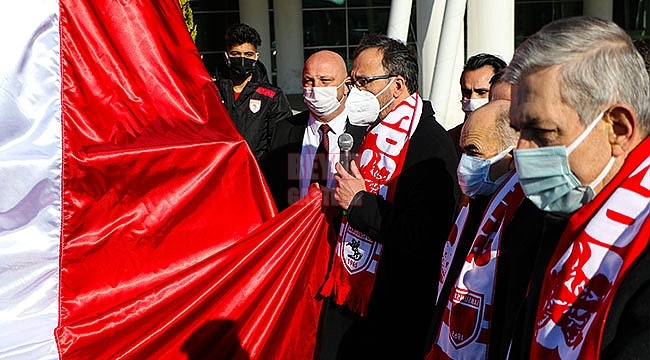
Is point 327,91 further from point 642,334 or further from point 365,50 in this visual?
point 642,334

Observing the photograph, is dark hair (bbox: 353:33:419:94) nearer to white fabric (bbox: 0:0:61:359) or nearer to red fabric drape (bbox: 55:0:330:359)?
red fabric drape (bbox: 55:0:330:359)

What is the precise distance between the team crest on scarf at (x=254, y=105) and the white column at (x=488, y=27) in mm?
4007

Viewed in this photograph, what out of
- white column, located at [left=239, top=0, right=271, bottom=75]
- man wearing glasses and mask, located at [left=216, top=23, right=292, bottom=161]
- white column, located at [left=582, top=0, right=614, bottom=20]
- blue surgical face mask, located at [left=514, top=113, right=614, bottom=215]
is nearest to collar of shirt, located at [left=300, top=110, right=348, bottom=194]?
man wearing glasses and mask, located at [left=216, top=23, right=292, bottom=161]

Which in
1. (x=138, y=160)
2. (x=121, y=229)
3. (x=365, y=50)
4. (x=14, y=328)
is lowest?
(x=14, y=328)

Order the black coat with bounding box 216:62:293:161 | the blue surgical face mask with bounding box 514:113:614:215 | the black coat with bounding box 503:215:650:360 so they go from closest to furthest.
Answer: the black coat with bounding box 503:215:650:360 < the blue surgical face mask with bounding box 514:113:614:215 < the black coat with bounding box 216:62:293:161

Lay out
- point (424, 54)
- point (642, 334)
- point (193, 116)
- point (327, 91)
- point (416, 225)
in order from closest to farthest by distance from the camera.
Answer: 1. point (642, 334)
2. point (416, 225)
3. point (193, 116)
4. point (327, 91)
5. point (424, 54)

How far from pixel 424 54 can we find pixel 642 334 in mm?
7588

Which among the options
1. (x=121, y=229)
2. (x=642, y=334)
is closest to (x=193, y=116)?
(x=121, y=229)

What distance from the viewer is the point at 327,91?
448 cm

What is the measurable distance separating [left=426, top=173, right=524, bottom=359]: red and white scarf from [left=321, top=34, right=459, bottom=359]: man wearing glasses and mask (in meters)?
0.67

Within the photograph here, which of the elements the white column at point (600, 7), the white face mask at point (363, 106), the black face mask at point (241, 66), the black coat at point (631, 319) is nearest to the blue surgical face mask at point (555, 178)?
the black coat at point (631, 319)

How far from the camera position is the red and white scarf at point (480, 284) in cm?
252

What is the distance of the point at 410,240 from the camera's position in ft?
10.7

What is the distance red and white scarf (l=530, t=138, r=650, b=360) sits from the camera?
164 centimetres
